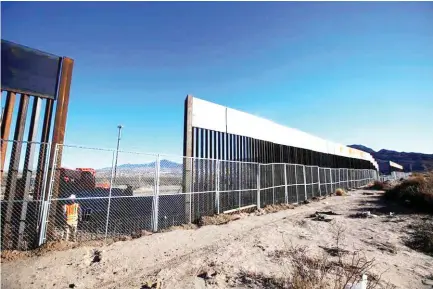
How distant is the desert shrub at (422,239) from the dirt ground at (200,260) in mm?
304

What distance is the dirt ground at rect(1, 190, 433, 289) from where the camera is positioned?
16.4 ft

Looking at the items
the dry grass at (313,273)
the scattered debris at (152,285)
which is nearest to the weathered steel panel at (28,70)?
the scattered debris at (152,285)

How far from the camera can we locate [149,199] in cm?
1235

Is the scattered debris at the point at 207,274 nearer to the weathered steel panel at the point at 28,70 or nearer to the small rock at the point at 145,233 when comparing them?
the small rock at the point at 145,233

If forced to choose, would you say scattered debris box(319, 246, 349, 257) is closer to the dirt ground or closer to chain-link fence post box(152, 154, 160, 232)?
the dirt ground

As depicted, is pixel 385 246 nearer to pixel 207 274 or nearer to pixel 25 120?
pixel 207 274

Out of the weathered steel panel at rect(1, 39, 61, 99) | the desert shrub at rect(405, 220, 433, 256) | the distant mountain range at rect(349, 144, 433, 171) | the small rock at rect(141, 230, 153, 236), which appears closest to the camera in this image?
the weathered steel panel at rect(1, 39, 61, 99)

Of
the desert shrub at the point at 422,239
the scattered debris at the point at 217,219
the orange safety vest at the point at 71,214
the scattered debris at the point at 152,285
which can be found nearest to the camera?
the scattered debris at the point at 152,285

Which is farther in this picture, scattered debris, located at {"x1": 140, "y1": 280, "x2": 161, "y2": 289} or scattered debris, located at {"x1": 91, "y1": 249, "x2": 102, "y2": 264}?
scattered debris, located at {"x1": 91, "y1": 249, "x2": 102, "y2": 264}

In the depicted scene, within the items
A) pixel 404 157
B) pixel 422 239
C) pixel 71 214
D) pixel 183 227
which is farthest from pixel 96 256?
pixel 404 157

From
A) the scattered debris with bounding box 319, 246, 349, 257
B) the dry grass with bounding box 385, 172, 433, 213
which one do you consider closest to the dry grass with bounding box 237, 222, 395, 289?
the scattered debris with bounding box 319, 246, 349, 257

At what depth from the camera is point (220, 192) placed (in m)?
11.6

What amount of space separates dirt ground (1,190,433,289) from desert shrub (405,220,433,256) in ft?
1.00

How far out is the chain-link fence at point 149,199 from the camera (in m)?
6.92
